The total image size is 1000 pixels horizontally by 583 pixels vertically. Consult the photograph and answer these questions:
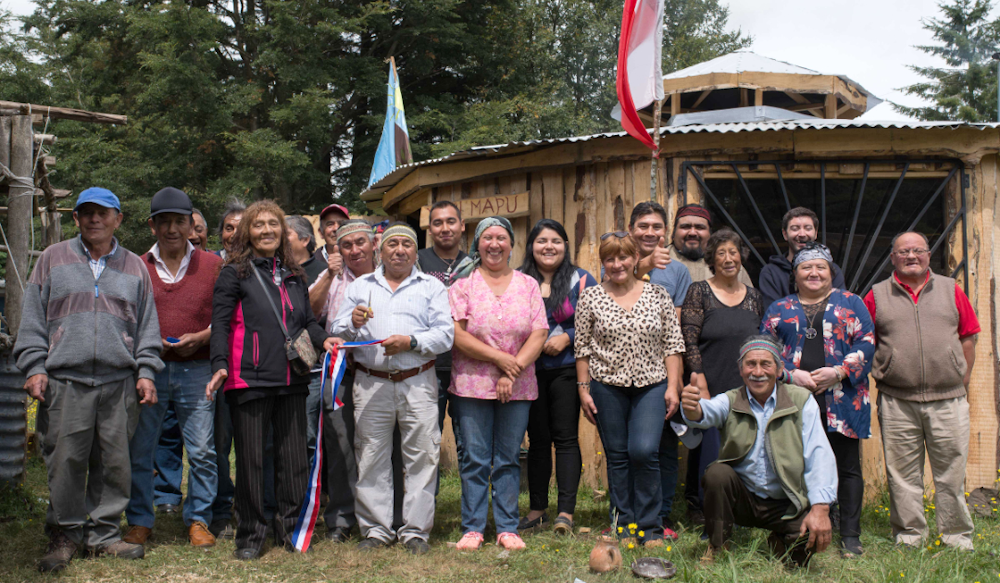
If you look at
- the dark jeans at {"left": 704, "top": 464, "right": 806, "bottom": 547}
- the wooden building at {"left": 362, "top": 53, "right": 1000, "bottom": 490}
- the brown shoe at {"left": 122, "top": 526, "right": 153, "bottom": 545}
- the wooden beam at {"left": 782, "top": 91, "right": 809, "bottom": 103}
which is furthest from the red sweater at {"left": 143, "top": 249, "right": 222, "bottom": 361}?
the wooden beam at {"left": 782, "top": 91, "right": 809, "bottom": 103}

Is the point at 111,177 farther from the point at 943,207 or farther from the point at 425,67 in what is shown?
the point at 943,207

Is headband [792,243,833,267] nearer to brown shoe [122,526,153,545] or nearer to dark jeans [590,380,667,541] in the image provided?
dark jeans [590,380,667,541]

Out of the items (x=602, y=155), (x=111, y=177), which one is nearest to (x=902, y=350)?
(x=602, y=155)

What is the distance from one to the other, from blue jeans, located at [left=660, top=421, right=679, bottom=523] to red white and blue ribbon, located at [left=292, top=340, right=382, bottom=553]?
1.78 metres

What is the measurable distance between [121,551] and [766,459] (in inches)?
132

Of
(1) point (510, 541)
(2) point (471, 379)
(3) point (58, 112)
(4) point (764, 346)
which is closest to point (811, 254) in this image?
(4) point (764, 346)

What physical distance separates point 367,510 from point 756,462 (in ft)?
6.90

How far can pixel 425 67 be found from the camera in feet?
61.4

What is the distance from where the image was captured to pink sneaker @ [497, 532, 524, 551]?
4184 millimetres

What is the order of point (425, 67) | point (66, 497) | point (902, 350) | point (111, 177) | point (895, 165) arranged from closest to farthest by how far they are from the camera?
point (66, 497) → point (902, 350) → point (895, 165) → point (111, 177) → point (425, 67)

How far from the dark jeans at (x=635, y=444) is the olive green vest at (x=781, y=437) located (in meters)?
0.39

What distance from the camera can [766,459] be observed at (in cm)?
385

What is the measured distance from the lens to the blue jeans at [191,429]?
424cm

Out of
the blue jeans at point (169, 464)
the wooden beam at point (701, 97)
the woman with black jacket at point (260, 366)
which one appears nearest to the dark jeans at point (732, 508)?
the woman with black jacket at point (260, 366)
